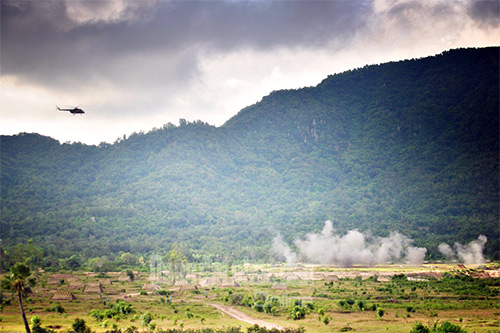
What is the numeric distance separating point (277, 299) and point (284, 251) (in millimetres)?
46511

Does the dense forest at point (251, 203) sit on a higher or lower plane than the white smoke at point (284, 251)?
higher

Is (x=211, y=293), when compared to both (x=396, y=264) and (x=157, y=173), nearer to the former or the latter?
(x=396, y=264)

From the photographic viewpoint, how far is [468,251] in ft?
327

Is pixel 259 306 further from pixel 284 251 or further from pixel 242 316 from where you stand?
pixel 284 251

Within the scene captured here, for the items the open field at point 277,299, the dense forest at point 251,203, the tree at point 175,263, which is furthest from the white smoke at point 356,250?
the tree at point 175,263

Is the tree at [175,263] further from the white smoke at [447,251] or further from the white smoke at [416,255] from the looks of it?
the white smoke at [447,251]

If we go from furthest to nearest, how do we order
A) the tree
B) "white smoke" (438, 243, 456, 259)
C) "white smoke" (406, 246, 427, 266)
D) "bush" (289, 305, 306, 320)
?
"white smoke" (438, 243, 456, 259) → "white smoke" (406, 246, 427, 266) → the tree → "bush" (289, 305, 306, 320)

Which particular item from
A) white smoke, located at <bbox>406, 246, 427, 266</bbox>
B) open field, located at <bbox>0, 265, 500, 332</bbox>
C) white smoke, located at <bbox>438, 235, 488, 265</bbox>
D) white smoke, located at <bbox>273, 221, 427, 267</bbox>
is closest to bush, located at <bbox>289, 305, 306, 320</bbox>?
open field, located at <bbox>0, 265, 500, 332</bbox>

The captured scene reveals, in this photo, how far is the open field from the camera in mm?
53625

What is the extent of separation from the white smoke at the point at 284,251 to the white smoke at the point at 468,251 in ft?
97.8

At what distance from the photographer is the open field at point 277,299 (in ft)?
176

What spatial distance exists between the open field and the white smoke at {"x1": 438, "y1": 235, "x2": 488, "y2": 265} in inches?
290

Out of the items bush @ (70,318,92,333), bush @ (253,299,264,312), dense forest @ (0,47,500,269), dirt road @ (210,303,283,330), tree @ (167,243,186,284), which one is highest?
dense forest @ (0,47,500,269)

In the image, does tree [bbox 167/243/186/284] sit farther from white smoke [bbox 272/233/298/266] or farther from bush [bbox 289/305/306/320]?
bush [bbox 289/305/306/320]
